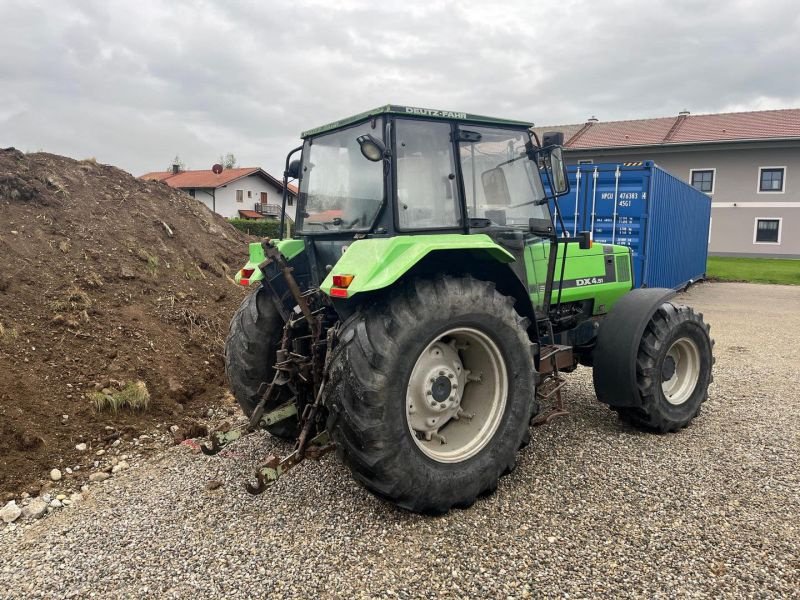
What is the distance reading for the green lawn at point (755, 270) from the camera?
778 inches

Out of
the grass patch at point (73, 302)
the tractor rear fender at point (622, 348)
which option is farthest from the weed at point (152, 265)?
the tractor rear fender at point (622, 348)

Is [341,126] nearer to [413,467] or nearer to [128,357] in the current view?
[413,467]

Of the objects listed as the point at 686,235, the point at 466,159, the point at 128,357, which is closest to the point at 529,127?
the point at 466,159

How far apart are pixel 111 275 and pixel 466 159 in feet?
17.4

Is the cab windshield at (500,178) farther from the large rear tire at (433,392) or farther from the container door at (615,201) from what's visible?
the container door at (615,201)

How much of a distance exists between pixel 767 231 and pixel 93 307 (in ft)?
102

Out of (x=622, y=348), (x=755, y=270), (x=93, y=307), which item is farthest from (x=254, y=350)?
(x=755, y=270)

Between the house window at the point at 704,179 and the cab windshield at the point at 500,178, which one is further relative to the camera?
the house window at the point at 704,179

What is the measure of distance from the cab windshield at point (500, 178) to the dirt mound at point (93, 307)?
10.8ft

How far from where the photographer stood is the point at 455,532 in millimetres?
3117

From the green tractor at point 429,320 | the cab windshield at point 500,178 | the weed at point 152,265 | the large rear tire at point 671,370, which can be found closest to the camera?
the green tractor at point 429,320

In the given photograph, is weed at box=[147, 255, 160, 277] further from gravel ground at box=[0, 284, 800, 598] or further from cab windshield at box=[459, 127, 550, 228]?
cab windshield at box=[459, 127, 550, 228]

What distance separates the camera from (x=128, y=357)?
5727 millimetres

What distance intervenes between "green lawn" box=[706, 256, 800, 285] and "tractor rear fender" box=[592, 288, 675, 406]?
17.7 metres
